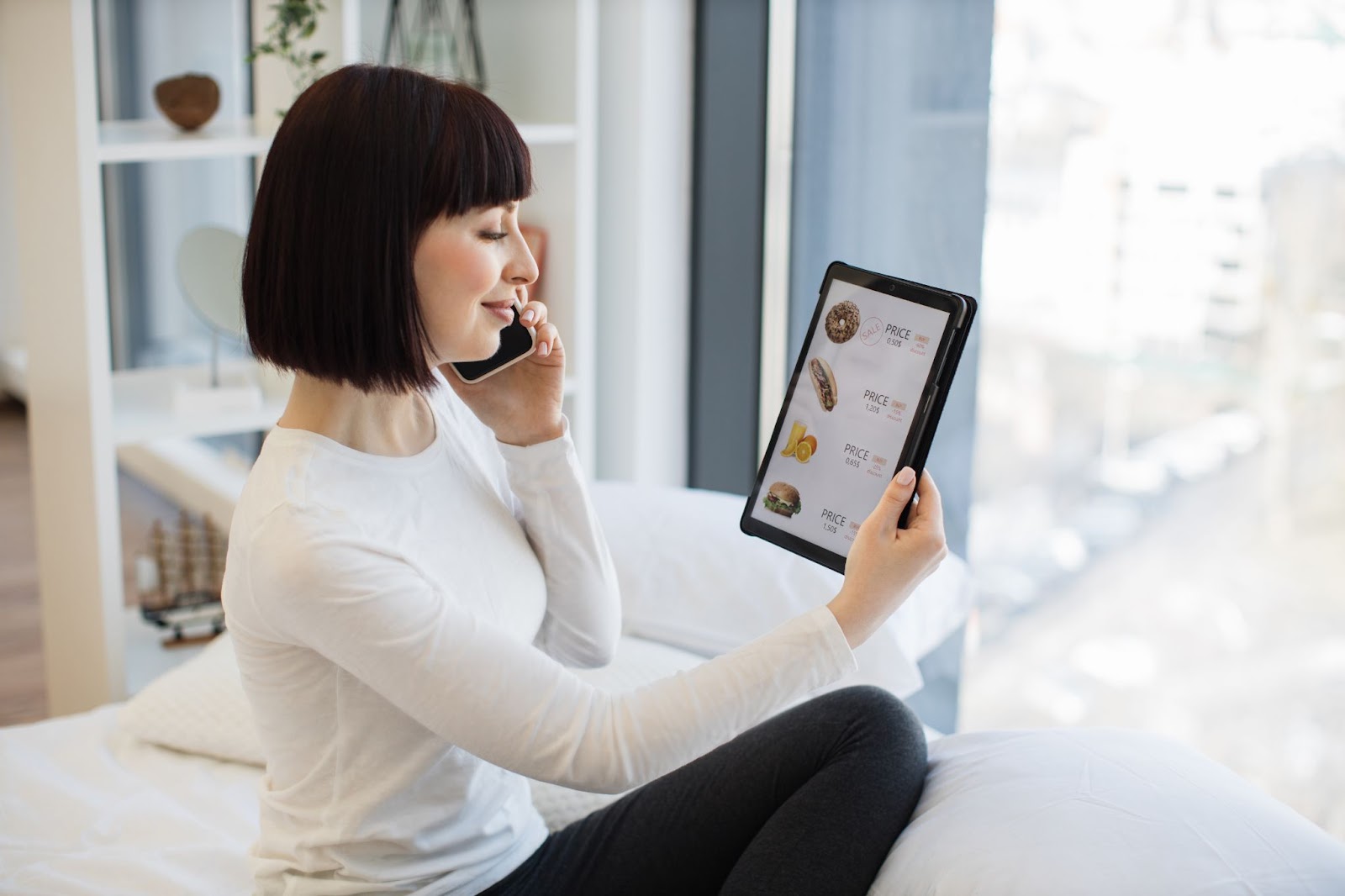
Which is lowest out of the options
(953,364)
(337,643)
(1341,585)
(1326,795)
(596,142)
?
(1326,795)

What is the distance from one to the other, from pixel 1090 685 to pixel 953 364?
113 centimetres

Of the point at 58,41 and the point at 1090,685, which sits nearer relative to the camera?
the point at 58,41

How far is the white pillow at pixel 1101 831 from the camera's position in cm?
101

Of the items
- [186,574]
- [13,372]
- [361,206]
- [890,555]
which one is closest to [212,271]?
[186,574]

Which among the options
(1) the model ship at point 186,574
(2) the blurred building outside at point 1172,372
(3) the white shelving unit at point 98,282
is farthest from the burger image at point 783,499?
(1) the model ship at point 186,574

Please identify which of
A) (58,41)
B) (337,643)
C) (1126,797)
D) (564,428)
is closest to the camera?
(337,643)

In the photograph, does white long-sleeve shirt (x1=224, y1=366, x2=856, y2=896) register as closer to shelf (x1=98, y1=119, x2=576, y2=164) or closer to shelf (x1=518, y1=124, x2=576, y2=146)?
shelf (x1=98, y1=119, x2=576, y2=164)

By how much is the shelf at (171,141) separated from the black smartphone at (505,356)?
734mm

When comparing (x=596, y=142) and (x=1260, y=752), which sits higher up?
(x=596, y=142)

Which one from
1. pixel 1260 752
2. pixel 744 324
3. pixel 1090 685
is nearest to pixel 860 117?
pixel 744 324

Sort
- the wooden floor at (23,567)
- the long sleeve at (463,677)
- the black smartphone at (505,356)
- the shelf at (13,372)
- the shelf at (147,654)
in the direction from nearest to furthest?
the long sleeve at (463,677)
the black smartphone at (505,356)
the shelf at (147,654)
the wooden floor at (23,567)
the shelf at (13,372)

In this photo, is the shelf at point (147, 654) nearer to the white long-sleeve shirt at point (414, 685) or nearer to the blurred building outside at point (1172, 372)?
the white long-sleeve shirt at point (414, 685)

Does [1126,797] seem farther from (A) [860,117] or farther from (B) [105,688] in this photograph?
(B) [105,688]

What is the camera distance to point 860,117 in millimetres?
2074
